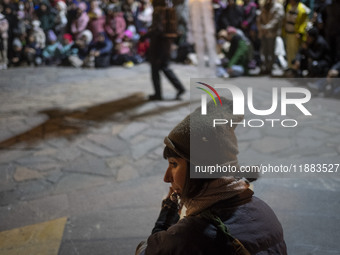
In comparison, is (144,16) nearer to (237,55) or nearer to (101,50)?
(101,50)

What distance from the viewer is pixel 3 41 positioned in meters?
11.5

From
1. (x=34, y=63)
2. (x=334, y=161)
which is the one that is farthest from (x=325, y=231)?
(x=34, y=63)

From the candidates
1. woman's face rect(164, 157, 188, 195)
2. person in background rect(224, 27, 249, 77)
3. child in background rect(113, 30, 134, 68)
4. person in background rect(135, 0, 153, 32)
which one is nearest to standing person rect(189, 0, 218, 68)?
Result: person in background rect(135, 0, 153, 32)

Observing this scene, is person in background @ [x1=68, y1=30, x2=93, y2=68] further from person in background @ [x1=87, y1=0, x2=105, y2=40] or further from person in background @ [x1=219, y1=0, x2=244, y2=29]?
person in background @ [x1=219, y1=0, x2=244, y2=29]

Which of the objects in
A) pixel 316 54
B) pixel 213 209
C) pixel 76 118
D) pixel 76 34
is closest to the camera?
pixel 213 209

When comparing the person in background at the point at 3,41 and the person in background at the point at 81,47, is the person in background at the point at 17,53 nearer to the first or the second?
the person in background at the point at 3,41

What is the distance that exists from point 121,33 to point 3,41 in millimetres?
3994

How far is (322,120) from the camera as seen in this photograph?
5.54 metres

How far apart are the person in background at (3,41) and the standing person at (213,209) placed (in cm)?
1133

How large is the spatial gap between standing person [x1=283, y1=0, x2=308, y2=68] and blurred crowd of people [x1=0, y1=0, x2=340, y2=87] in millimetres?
26

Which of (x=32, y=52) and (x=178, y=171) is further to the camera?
(x=32, y=52)

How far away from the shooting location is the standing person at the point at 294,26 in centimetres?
852

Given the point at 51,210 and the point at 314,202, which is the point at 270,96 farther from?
the point at 51,210

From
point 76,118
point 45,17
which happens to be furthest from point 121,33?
point 76,118
